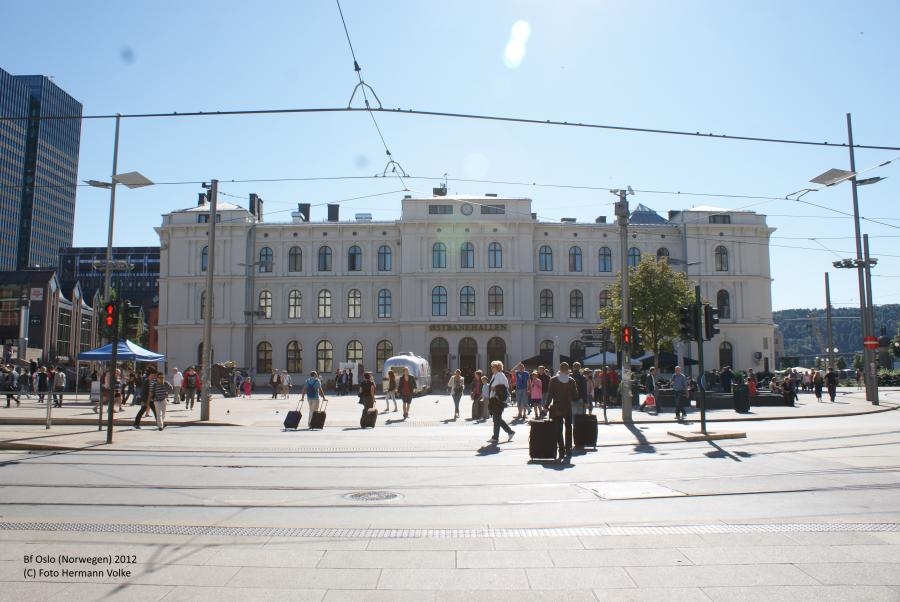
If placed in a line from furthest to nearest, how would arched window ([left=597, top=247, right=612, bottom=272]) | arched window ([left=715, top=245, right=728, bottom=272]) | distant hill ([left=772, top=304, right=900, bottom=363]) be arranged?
distant hill ([left=772, top=304, right=900, bottom=363])
arched window ([left=715, top=245, right=728, bottom=272])
arched window ([left=597, top=247, right=612, bottom=272])

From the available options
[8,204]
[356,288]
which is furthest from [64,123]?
[356,288]

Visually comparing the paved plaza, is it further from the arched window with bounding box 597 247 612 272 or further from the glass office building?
the glass office building

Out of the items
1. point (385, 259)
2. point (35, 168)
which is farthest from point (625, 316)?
point (35, 168)

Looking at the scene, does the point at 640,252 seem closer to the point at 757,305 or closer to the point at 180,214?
the point at 757,305

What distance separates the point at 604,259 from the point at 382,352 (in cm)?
2008

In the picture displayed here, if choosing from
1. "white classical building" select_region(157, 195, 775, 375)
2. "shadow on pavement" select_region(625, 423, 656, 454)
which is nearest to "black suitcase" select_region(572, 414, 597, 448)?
"shadow on pavement" select_region(625, 423, 656, 454)

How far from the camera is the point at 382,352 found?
57281 mm

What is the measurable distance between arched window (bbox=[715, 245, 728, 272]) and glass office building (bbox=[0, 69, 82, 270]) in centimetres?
8691

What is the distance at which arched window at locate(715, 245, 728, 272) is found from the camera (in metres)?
59.8

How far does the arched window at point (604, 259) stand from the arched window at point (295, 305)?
25.0m

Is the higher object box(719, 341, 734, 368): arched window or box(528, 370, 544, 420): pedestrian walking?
box(719, 341, 734, 368): arched window

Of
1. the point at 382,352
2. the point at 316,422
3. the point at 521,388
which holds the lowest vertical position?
the point at 316,422

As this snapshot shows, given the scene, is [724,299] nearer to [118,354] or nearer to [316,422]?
[316,422]

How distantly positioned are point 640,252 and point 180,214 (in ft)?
126
